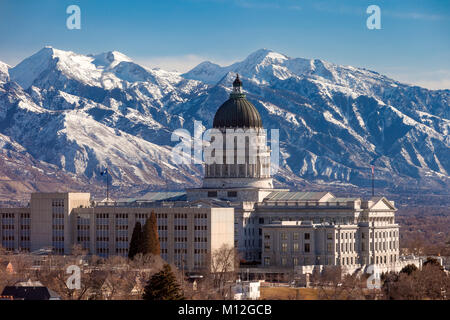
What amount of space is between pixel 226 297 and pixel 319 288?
88.3 feet

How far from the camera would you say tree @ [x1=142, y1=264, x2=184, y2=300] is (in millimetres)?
157750

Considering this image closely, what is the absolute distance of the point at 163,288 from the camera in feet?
522

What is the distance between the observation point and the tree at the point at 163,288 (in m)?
158
